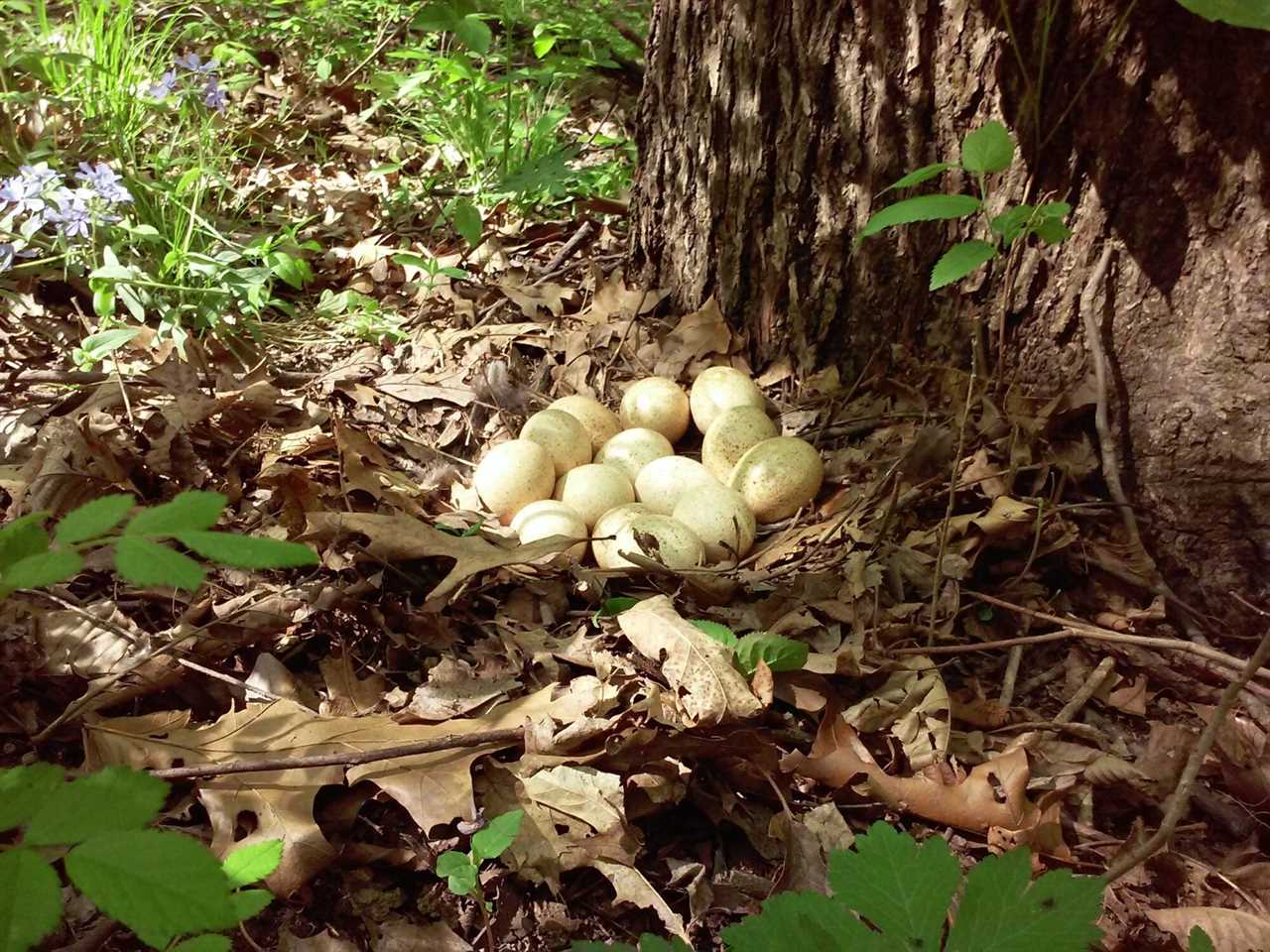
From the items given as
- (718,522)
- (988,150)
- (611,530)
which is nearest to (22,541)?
(611,530)

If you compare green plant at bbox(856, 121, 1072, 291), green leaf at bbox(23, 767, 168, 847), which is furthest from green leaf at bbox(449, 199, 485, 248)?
green leaf at bbox(23, 767, 168, 847)

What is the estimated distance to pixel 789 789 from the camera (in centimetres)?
173

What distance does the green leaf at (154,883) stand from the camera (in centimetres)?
75

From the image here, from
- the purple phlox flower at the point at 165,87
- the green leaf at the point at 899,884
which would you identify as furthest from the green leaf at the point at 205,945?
the purple phlox flower at the point at 165,87

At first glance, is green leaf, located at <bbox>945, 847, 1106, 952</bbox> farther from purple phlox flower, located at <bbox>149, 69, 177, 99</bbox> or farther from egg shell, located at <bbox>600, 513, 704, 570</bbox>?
purple phlox flower, located at <bbox>149, 69, 177, 99</bbox>

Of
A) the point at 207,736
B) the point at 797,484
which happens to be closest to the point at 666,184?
the point at 797,484

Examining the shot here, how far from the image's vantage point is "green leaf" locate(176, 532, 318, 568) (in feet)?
2.71

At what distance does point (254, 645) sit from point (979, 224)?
2.03m

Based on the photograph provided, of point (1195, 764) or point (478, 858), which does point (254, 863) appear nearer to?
point (478, 858)

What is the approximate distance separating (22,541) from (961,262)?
5.78ft

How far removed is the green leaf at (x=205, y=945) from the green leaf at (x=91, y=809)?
0.29 metres

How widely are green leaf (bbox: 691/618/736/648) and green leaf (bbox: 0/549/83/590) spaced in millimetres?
1278

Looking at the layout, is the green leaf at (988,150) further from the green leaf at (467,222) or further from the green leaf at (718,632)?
the green leaf at (467,222)

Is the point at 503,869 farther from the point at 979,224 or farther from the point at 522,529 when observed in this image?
the point at 979,224
